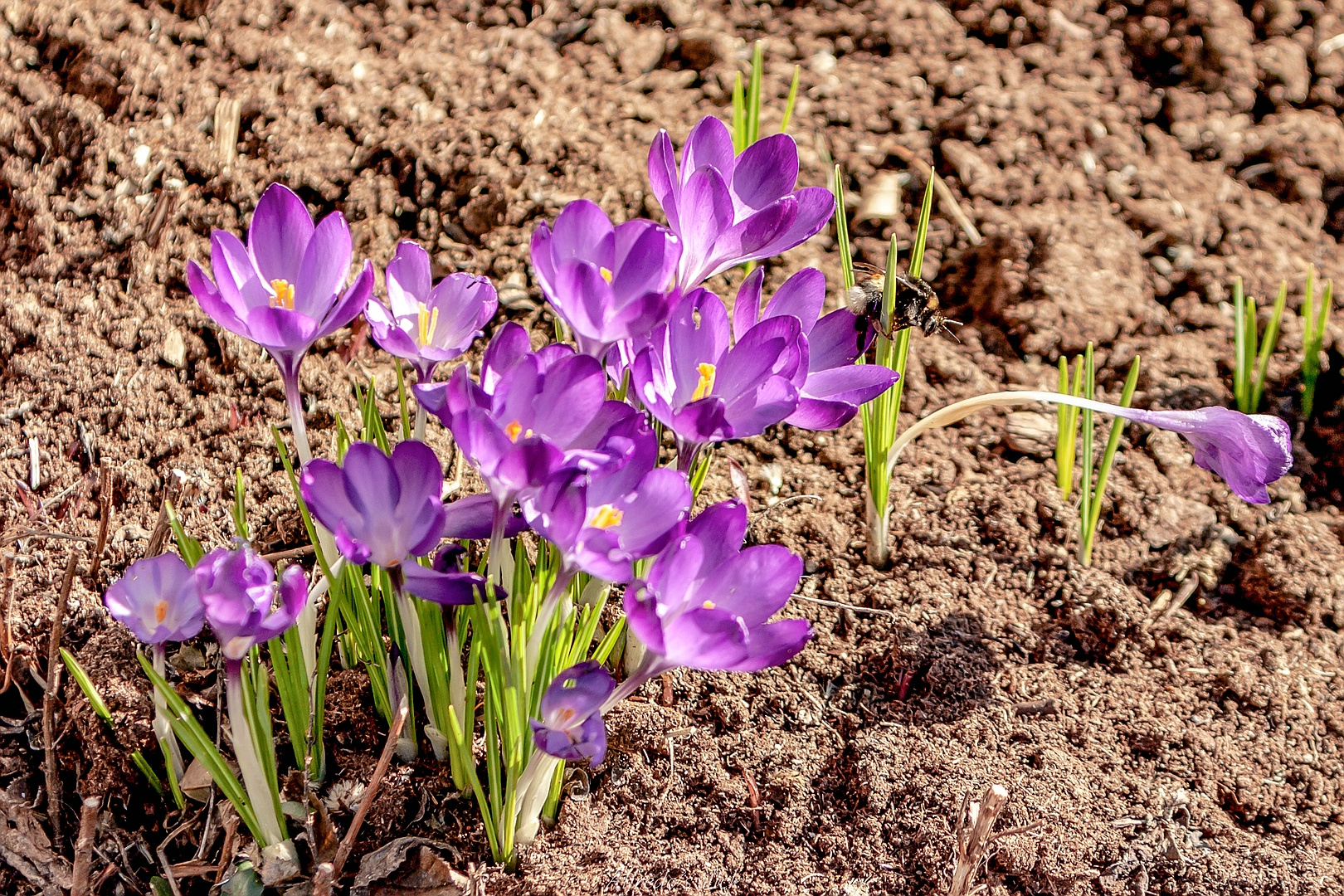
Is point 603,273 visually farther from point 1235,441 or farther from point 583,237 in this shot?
point 1235,441

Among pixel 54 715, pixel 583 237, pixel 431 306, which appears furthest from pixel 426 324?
pixel 54 715

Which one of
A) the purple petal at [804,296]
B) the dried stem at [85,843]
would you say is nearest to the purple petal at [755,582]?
the purple petal at [804,296]

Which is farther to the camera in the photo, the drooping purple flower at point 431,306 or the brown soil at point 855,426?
the brown soil at point 855,426

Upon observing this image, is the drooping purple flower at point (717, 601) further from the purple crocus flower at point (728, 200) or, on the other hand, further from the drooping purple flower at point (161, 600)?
the drooping purple flower at point (161, 600)

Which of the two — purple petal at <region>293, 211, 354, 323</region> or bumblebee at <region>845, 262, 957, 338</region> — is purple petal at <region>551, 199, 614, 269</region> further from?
bumblebee at <region>845, 262, 957, 338</region>

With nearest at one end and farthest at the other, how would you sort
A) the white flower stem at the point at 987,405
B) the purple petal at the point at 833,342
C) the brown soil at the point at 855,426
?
1. the purple petal at the point at 833,342
2. the white flower stem at the point at 987,405
3. the brown soil at the point at 855,426

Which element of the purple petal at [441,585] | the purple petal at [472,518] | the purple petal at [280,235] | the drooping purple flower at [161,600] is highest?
the purple petal at [280,235]

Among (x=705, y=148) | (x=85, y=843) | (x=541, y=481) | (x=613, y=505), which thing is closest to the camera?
(x=541, y=481)
